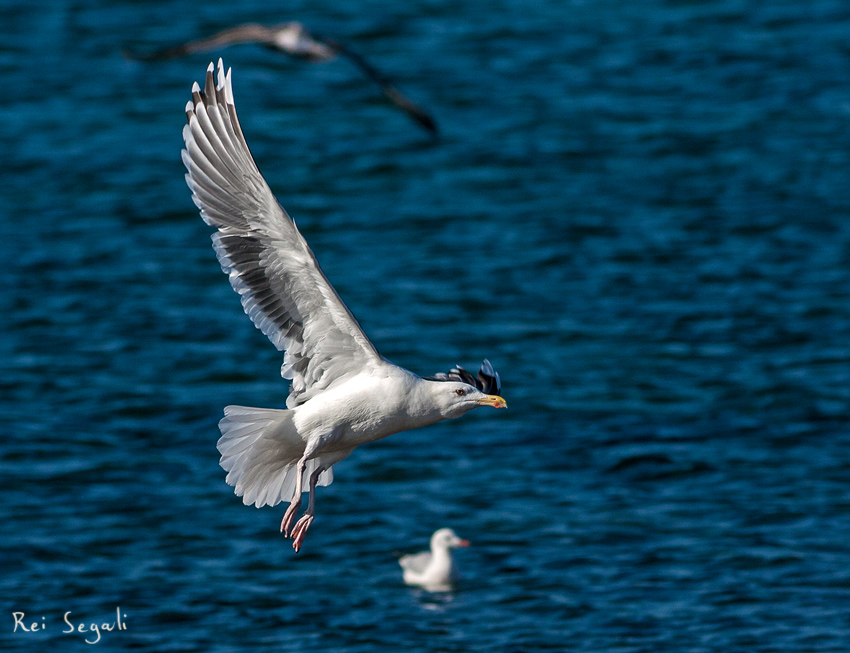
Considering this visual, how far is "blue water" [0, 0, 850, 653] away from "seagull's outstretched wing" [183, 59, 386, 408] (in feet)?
12.3

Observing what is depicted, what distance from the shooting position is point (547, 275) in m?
17.2

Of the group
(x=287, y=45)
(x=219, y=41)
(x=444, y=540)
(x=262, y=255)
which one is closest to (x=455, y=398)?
(x=262, y=255)

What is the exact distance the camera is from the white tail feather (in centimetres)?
757

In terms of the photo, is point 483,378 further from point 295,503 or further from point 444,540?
point 444,540

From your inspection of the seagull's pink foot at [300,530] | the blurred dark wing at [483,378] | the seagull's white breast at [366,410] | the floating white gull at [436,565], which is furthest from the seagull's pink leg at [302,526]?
the floating white gull at [436,565]

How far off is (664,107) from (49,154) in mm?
8329

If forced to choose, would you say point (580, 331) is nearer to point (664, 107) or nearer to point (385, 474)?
point (385, 474)

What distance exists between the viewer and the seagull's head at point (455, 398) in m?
7.19

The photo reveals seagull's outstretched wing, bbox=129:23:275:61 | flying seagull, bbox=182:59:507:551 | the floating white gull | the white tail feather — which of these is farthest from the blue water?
flying seagull, bbox=182:59:507:551

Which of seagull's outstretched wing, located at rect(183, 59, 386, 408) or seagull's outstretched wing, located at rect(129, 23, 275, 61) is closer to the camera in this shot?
seagull's outstretched wing, located at rect(183, 59, 386, 408)

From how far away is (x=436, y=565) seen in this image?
11.4m

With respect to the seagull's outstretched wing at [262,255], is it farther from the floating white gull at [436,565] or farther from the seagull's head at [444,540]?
the seagull's head at [444,540]

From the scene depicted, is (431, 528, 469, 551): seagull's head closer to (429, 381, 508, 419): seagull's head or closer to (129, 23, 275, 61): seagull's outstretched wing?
(429, 381, 508, 419): seagull's head

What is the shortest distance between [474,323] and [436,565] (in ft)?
16.8
